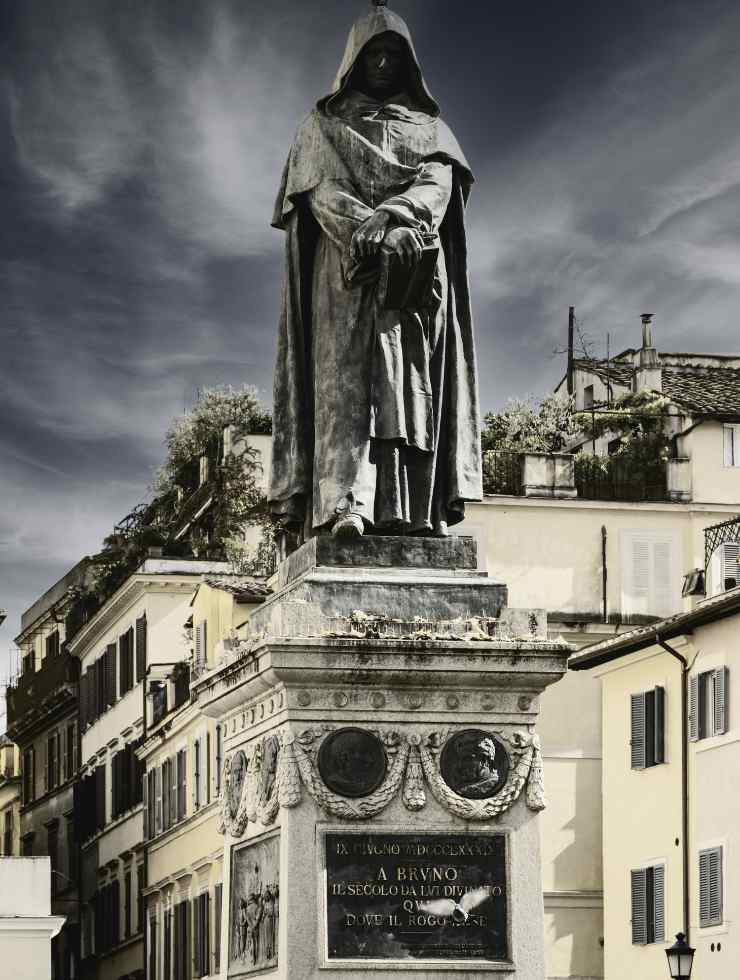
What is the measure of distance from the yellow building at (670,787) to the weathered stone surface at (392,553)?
1324 inches

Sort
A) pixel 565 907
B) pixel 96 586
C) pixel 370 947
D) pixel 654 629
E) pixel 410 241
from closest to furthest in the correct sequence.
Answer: pixel 370 947
pixel 410 241
pixel 654 629
pixel 565 907
pixel 96 586

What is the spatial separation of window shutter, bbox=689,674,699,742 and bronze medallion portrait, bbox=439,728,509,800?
36.4 metres

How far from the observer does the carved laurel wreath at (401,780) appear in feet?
44.1

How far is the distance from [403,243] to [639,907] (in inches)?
1553

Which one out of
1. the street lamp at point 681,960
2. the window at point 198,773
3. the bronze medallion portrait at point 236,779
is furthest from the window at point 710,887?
the bronze medallion portrait at point 236,779

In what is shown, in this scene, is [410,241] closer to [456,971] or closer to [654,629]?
[456,971]

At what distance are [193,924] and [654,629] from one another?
14518 mm

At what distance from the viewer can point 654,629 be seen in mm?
50500

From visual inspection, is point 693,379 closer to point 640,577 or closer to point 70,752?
point 640,577

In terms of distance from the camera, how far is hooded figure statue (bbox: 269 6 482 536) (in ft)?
46.8

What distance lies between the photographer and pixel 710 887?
4819cm

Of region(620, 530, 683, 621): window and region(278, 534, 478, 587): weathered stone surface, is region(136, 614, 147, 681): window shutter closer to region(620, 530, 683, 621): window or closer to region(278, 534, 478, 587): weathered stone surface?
region(620, 530, 683, 621): window

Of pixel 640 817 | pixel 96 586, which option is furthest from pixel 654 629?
pixel 96 586

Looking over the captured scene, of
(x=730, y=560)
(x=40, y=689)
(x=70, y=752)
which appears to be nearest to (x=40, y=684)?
(x=40, y=689)
